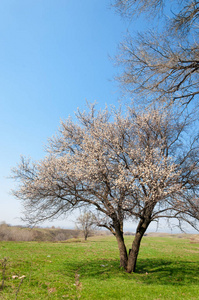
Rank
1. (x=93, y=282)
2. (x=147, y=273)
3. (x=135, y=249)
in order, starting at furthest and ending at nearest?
(x=147, y=273), (x=135, y=249), (x=93, y=282)

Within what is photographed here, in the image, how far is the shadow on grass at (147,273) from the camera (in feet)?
35.4

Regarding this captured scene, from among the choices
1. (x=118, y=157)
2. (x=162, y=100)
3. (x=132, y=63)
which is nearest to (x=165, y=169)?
(x=118, y=157)

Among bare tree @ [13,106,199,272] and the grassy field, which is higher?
bare tree @ [13,106,199,272]

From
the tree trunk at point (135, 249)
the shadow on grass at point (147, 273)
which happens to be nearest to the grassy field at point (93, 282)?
the shadow on grass at point (147, 273)

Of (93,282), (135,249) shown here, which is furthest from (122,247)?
(93,282)

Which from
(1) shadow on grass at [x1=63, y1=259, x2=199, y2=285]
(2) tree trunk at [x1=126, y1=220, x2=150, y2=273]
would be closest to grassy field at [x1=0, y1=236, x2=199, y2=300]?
(1) shadow on grass at [x1=63, y1=259, x2=199, y2=285]

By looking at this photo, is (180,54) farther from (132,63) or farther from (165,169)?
(165,169)

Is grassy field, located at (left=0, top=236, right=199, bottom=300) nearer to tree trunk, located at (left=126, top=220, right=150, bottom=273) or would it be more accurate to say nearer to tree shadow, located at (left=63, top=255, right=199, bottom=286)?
tree shadow, located at (left=63, top=255, right=199, bottom=286)

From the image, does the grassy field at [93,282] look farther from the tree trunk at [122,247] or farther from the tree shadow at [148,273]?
the tree trunk at [122,247]

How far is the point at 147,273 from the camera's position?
12.1 metres

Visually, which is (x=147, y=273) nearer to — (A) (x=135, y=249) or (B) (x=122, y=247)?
(A) (x=135, y=249)

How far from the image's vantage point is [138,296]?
8484 mm

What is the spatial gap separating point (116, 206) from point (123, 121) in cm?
521

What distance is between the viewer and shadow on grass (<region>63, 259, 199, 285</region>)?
35.4 feet
